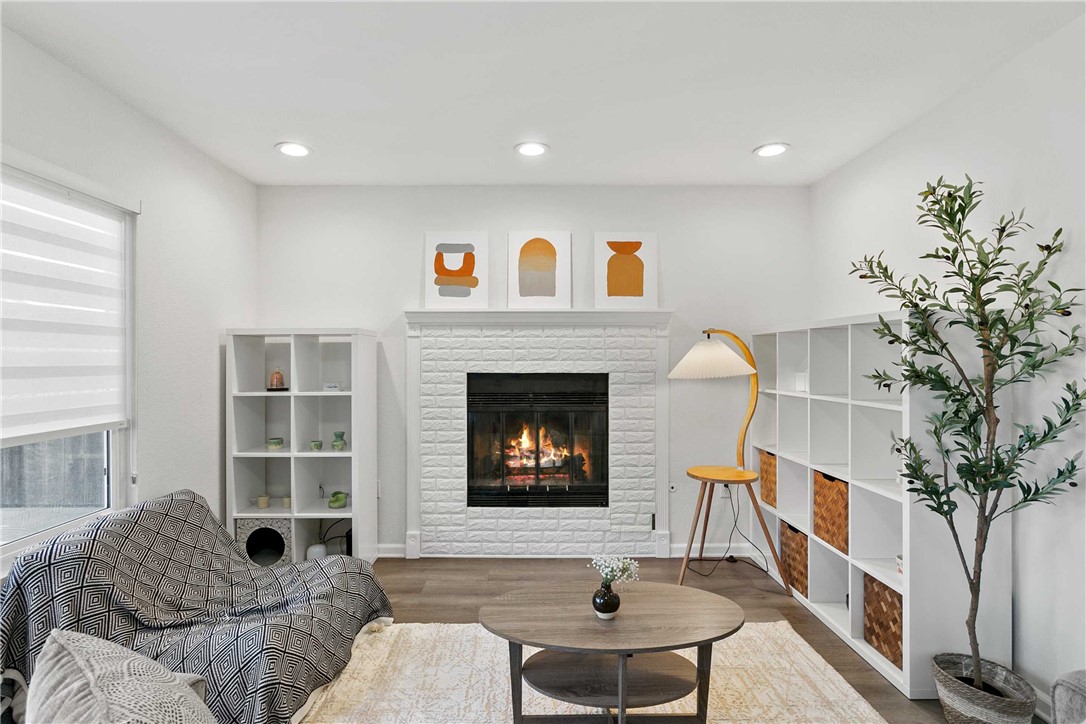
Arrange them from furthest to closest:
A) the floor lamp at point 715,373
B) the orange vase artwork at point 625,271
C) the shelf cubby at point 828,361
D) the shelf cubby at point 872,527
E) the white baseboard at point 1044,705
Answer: the orange vase artwork at point 625,271 < the floor lamp at point 715,373 < the shelf cubby at point 828,361 < the shelf cubby at point 872,527 < the white baseboard at point 1044,705

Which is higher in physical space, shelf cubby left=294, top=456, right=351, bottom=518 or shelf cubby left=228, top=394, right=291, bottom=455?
shelf cubby left=228, top=394, right=291, bottom=455

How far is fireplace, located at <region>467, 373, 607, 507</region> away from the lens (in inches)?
176

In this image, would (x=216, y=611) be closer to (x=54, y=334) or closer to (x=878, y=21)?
(x=54, y=334)

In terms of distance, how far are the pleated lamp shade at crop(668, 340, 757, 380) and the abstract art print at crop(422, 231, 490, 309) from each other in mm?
1461

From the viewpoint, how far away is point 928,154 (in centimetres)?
312

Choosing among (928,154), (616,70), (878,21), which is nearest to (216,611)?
(616,70)

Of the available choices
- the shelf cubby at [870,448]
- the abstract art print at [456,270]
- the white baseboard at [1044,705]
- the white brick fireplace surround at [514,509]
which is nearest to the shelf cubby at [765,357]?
the white brick fireplace surround at [514,509]

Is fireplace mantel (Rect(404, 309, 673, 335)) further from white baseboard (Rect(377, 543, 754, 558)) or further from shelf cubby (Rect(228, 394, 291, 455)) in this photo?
white baseboard (Rect(377, 543, 754, 558))

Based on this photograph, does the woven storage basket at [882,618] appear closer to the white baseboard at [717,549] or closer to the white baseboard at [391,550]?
the white baseboard at [717,549]

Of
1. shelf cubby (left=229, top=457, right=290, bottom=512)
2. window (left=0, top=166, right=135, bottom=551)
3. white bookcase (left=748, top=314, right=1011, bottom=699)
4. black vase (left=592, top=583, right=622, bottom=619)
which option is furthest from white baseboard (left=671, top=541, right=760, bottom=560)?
window (left=0, top=166, right=135, bottom=551)

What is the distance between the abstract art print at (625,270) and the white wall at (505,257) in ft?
0.27

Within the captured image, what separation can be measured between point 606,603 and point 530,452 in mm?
2254

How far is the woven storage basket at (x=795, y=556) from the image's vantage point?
365cm

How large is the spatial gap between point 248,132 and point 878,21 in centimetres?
299
